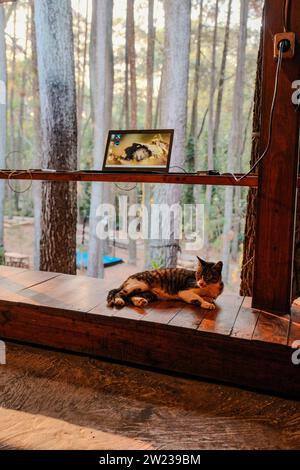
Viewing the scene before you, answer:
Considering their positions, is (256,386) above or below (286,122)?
below

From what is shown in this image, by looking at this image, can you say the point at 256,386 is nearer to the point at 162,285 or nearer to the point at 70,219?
the point at 162,285

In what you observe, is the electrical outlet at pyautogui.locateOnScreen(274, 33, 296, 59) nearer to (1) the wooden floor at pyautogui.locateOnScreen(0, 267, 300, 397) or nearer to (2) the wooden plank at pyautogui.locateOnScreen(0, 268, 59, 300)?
(1) the wooden floor at pyautogui.locateOnScreen(0, 267, 300, 397)

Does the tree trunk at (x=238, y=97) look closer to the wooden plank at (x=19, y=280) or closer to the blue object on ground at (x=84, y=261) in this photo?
the blue object on ground at (x=84, y=261)

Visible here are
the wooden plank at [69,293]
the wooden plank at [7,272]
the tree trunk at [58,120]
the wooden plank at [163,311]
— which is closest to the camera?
the wooden plank at [163,311]

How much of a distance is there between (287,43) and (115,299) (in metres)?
1.51

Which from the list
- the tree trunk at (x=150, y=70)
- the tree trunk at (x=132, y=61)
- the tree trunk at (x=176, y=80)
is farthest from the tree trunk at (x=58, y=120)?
the tree trunk at (x=150, y=70)

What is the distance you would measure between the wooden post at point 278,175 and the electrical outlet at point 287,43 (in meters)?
0.03

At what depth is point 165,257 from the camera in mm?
6762

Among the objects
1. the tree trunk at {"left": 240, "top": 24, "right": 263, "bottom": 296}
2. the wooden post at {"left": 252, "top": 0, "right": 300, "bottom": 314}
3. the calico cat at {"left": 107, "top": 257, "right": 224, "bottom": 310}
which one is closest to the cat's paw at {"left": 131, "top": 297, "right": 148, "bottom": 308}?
the calico cat at {"left": 107, "top": 257, "right": 224, "bottom": 310}

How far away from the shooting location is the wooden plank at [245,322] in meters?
1.84

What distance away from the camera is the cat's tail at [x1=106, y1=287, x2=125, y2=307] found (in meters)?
2.18

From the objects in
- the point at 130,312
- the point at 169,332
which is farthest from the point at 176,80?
the point at 169,332
